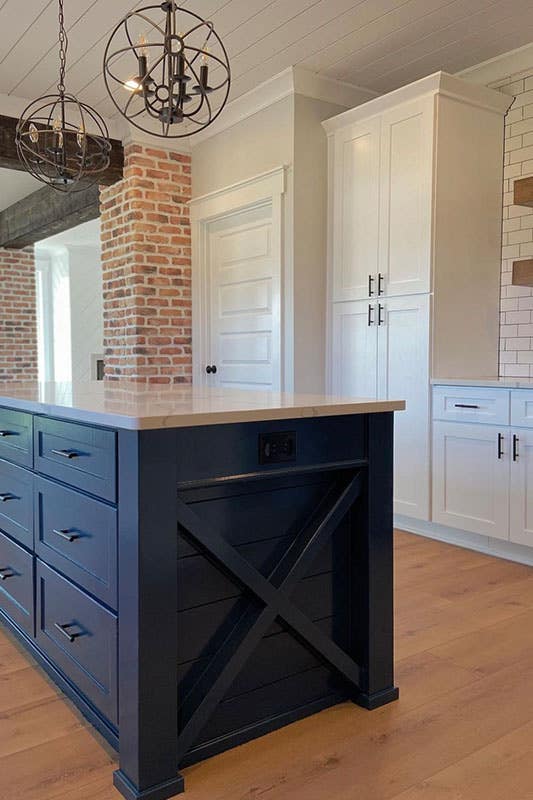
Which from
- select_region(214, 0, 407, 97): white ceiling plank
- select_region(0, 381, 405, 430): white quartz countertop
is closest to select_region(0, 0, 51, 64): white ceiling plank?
select_region(214, 0, 407, 97): white ceiling plank

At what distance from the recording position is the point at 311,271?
421 centimetres

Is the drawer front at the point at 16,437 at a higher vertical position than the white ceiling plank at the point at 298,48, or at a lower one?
lower

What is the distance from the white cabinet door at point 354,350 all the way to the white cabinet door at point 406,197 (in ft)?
0.85

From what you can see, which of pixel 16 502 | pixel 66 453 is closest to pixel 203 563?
pixel 66 453

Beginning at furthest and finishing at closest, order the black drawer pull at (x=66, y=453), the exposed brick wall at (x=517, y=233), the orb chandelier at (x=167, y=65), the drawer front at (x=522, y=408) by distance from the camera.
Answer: the exposed brick wall at (x=517, y=233), the drawer front at (x=522, y=408), the orb chandelier at (x=167, y=65), the black drawer pull at (x=66, y=453)

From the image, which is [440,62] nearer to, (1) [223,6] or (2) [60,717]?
(1) [223,6]

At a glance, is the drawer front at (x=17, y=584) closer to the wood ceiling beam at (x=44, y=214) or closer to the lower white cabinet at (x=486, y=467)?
the lower white cabinet at (x=486, y=467)

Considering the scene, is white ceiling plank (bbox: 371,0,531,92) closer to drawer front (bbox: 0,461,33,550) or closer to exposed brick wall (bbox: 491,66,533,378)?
exposed brick wall (bbox: 491,66,533,378)

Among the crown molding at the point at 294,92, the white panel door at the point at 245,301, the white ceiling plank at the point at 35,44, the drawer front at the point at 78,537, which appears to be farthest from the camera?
the white panel door at the point at 245,301

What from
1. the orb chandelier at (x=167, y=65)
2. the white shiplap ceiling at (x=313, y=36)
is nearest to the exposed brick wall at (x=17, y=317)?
the orb chandelier at (x=167, y=65)

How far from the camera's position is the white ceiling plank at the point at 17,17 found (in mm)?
3311

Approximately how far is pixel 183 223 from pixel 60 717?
151 inches

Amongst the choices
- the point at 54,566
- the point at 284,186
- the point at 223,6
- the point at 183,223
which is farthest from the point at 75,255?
the point at 54,566

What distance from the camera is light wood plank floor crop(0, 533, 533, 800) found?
1570mm
